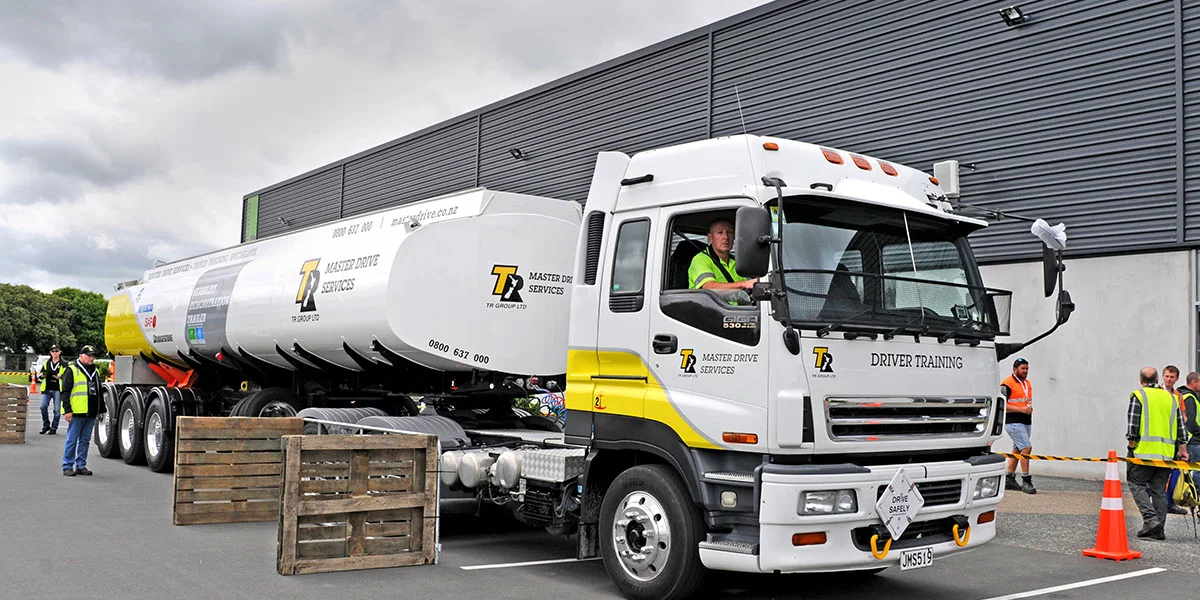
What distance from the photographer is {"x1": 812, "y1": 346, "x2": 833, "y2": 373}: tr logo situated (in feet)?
20.0

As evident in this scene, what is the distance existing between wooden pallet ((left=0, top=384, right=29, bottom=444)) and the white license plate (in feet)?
61.6

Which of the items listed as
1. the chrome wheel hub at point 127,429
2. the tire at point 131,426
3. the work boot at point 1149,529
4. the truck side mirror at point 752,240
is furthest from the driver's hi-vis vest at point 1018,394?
the chrome wheel hub at point 127,429

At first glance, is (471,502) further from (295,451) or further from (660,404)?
(660,404)

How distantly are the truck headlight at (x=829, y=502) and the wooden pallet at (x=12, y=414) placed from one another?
60.9 feet

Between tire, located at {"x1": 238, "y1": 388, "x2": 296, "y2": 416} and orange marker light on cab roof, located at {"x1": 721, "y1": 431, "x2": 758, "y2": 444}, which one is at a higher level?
orange marker light on cab roof, located at {"x1": 721, "y1": 431, "x2": 758, "y2": 444}

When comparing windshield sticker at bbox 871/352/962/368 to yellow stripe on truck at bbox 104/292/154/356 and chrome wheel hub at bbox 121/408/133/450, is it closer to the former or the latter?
chrome wheel hub at bbox 121/408/133/450

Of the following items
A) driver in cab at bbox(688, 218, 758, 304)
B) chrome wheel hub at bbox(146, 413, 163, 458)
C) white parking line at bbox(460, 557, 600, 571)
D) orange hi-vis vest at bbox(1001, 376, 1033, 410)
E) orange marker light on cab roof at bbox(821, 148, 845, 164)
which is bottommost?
white parking line at bbox(460, 557, 600, 571)

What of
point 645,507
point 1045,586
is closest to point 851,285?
point 645,507

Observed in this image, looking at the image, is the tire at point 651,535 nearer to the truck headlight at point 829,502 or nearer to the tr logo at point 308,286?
the truck headlight at point 829,502

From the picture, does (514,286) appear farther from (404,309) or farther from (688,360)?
(688,360)

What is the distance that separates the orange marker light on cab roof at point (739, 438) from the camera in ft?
20.0

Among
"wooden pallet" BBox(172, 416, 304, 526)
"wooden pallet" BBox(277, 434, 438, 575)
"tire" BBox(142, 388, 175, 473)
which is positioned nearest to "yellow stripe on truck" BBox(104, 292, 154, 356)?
"tire" BBox(142, 388, 175, 473)

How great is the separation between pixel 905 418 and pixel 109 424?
46.5 ft

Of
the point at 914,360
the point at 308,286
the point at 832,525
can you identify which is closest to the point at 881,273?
the point at 914,360
